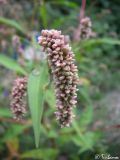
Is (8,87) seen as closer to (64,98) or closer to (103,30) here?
(64,98)

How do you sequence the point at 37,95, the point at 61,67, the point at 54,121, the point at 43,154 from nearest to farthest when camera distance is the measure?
the point at 61,67 < the point at 37,95 < the point at 43,154 < the point at 54,121

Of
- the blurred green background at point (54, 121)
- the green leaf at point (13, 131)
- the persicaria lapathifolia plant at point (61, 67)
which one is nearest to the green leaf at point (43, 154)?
the blurred green background at point (54, 121)

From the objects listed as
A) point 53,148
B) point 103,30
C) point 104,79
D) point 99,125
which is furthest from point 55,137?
point 103,30

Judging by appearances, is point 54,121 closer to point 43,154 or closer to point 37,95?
point 43,154

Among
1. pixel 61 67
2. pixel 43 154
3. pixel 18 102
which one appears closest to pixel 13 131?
pixel 43 154

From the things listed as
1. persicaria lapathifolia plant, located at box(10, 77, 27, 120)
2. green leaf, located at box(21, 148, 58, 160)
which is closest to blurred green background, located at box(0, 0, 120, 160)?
green leaf, located at box(21, 148, 58, 160)

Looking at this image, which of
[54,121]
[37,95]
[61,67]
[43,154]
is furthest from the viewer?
[54,121]
